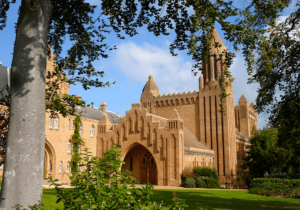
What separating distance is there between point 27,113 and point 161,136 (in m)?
29.3

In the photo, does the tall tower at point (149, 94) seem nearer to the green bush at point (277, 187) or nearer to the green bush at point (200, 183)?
the green bush at point (200, 183)

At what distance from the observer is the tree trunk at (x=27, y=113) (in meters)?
4.30

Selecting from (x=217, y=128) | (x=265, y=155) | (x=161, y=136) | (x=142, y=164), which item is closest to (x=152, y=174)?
(x=142, y=164)

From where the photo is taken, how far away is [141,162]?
119ft

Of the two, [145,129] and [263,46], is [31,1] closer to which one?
[263,46]

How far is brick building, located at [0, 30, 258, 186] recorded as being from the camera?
32.1 m

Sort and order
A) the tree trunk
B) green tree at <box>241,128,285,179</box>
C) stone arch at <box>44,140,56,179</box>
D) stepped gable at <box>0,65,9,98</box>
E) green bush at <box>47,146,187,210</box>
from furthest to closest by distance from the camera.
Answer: green tree at <box>241,128,285,179</box> < stone arch at <box>44,140,56,179</box> < stepped gable at <box>0,65,9,98</box> < green bush at <box>47,146,187,210</box> < the tree trunk

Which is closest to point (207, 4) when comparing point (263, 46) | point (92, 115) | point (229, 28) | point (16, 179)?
point (229, 28)

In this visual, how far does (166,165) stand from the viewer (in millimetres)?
32688

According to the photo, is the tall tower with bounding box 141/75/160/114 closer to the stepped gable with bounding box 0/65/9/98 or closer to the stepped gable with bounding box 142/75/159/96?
the stepped gable with bounding box 142/75/159/96

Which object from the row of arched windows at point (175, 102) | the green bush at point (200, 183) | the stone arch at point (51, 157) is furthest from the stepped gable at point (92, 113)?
the green bush at point (200, 183)

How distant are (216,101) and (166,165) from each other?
13.4 m

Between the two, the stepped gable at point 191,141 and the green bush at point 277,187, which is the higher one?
the stepped gable at point 191,141

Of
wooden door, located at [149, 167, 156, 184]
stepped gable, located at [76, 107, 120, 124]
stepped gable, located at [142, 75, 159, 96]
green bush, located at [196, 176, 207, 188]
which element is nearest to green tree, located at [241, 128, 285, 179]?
green bush, located at [196, 176, 207, 188]
